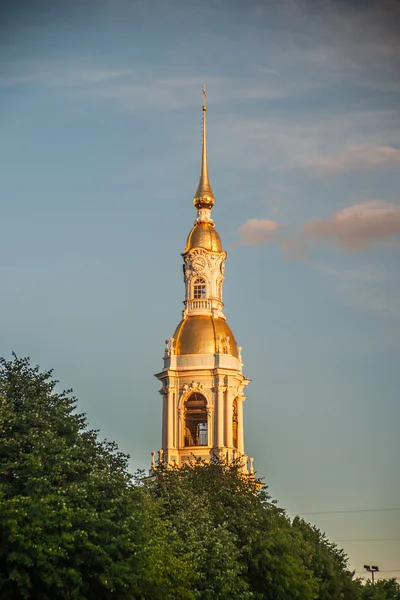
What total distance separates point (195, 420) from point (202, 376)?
440cm

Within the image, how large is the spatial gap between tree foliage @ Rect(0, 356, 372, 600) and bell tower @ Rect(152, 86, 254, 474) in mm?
24222

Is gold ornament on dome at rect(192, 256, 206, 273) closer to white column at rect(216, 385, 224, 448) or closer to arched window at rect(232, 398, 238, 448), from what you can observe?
white column at rect(216, 385, 224, 448)

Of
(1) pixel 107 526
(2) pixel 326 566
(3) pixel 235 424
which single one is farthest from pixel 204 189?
(1) pixel 107 526

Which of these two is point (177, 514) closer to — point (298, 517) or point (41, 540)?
point (41, 540)

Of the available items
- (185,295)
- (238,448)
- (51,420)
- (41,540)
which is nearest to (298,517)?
(238,448)

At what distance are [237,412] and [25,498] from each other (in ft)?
185

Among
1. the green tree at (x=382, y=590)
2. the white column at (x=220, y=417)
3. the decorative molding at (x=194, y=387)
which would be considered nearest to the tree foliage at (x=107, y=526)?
the white column at (x=220, y=417)

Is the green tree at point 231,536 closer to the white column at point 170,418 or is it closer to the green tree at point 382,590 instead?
the white column at point 170,418

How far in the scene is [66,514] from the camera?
218ft

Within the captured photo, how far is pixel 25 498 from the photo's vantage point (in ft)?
214

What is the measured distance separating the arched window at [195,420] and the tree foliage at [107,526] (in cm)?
2645

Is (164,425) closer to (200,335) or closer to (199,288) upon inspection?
(200,335)

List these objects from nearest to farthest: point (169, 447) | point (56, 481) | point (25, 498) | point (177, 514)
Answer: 1. point (25, 498)
2. point (56, 481)
3. point (177, 514)
4. point (169, 447)

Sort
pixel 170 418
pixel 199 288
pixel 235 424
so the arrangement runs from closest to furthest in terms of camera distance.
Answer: pixel 170 418 < pixel 235 424 < pixel 199 288
